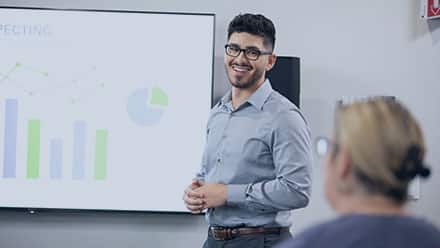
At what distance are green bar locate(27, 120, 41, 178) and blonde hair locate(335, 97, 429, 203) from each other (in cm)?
279

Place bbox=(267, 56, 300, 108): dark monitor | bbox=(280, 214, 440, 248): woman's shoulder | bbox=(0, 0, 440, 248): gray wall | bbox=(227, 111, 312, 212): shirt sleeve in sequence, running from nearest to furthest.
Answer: bbox=(280, 214, 440, 248): woman's shoulder
bbox=(227, 111, 312, 212): shirt sleeve
bbox=(267, 56, 300, 108): dark monitor
bbox=(0, 0, 440, 248): gray wall

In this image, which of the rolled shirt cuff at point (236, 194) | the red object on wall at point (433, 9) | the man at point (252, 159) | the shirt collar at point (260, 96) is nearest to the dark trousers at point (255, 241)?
the man at point (252, 159)

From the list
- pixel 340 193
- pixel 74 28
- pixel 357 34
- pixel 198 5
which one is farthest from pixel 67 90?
pixel 340 193

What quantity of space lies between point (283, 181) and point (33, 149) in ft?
5.94

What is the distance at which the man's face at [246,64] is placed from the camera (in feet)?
8.08

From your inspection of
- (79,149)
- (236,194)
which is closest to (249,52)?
(236,194)

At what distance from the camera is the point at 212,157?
8.26 ft

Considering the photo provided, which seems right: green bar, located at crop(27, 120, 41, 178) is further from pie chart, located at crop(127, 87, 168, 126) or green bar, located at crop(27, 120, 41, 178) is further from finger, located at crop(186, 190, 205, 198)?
finger, located at crop(186, 190, 205, 198)

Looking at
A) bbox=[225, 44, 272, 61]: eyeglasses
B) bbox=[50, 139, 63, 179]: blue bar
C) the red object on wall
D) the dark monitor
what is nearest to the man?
bbox=[225, 44, 272, 61]: eyeglasses

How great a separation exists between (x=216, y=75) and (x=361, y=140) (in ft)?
8.75

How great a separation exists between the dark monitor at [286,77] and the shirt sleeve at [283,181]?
1087 millimetres

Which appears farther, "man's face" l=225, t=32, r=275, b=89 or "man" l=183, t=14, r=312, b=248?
"man's face" l=225, t=32, r=275, b=89

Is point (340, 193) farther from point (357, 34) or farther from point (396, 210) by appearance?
point (357, 34)

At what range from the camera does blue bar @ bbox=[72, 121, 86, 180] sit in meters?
3.66
